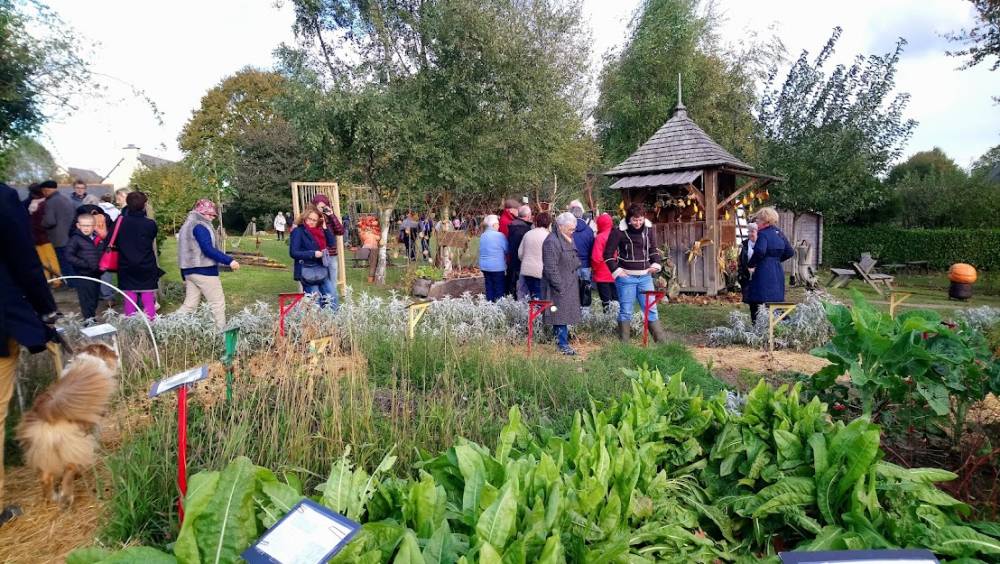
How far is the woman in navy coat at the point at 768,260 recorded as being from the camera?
24.0 feet

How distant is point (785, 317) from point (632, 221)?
A: 2474 millimetres

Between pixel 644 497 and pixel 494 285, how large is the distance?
647 cm

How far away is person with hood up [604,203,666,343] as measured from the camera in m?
7.27

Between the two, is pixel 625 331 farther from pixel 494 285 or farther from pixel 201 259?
pixel 201 259

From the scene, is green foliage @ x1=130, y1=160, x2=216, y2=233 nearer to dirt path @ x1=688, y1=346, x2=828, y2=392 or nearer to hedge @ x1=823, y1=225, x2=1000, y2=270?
dirt path @ x1=688, y1=346, x2=828, y2=392

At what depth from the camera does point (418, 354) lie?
5191 millimetres

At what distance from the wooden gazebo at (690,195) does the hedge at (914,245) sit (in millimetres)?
8962

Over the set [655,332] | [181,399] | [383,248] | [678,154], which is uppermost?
[678,154]

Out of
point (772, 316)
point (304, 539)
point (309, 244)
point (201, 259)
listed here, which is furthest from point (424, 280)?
point (304, 539)

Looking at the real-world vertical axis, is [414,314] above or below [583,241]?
below

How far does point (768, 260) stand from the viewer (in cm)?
746

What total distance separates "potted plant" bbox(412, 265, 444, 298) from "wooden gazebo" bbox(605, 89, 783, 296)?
13.8ft

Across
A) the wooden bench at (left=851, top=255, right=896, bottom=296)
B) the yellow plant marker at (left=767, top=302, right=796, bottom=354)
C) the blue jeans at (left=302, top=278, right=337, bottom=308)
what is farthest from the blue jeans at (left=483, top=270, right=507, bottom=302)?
the wooden bench at (left=851, top=255, right=896, bottom=296)

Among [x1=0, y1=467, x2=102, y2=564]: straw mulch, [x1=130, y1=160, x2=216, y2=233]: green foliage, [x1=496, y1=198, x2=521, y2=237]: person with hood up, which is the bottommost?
[x1=0, y1=467, x2=102, y2=564]: straw mulch
